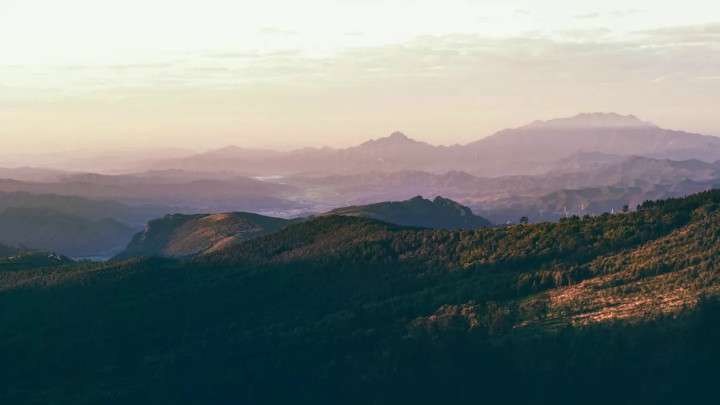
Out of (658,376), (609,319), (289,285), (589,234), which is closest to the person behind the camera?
(658,376)

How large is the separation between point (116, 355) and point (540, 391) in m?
81.9

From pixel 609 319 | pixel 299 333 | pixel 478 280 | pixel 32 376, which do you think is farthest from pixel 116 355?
pixel 609 319

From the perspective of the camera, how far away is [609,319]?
138 metres

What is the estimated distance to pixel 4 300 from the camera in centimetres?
19412

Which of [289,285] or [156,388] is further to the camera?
[289,285]

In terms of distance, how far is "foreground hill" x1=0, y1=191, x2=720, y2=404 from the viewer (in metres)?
132

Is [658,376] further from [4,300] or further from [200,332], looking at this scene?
[4,300]

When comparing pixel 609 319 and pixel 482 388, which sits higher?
pixel 609 319

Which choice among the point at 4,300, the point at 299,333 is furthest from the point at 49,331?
the point at 299,333

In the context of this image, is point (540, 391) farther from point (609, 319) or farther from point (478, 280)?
point (478, 280)

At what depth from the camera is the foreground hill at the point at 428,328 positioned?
131750 mm

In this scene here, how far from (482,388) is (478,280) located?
42969 millimetres

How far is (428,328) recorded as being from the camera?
15038cm

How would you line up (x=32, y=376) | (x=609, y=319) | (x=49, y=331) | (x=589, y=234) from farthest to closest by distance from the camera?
1. (x=589, y=234)
2. (x=49, y=331)
3. (x=32, y=376)
4. (x=609, y=319)
